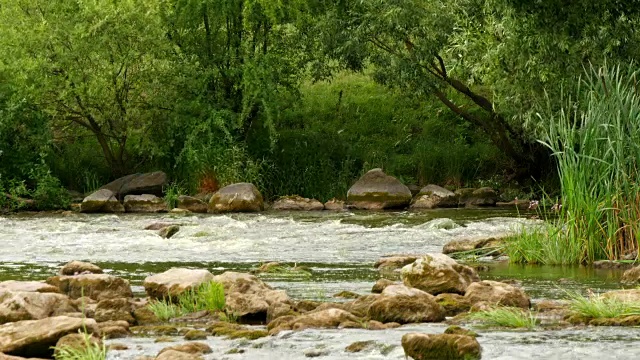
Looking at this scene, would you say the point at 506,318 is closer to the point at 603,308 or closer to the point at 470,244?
the point at 603,308

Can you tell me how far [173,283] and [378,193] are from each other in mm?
17845

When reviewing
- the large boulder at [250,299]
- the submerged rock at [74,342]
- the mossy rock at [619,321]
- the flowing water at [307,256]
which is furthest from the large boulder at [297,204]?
the submerged rock at [74,342]

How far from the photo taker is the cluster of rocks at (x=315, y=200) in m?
27.7

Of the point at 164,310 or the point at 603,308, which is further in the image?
the point at 164,310

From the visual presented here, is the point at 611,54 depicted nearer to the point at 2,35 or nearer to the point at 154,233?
the point at 154,233

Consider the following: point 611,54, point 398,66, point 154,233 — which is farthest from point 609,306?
point 398,66

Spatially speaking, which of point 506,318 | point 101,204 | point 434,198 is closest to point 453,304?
point 506,318

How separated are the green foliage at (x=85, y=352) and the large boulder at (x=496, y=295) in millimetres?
3690

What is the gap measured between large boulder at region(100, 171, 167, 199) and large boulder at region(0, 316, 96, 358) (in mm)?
22027

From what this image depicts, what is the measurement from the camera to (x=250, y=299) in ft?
31.9

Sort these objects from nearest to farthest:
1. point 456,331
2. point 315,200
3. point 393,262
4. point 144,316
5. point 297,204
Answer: point 456,331 < point 144,316 < point 393,262 < point 297,204 < point 315,200

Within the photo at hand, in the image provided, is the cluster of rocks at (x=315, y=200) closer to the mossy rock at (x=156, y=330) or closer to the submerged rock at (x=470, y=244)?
the submerged rock at (x=470, y=244)

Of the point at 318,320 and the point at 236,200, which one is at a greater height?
the point at 236,200

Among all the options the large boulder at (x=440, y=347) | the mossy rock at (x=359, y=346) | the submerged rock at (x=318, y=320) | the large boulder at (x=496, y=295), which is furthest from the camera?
the large boulder at (x=496, y=295)
